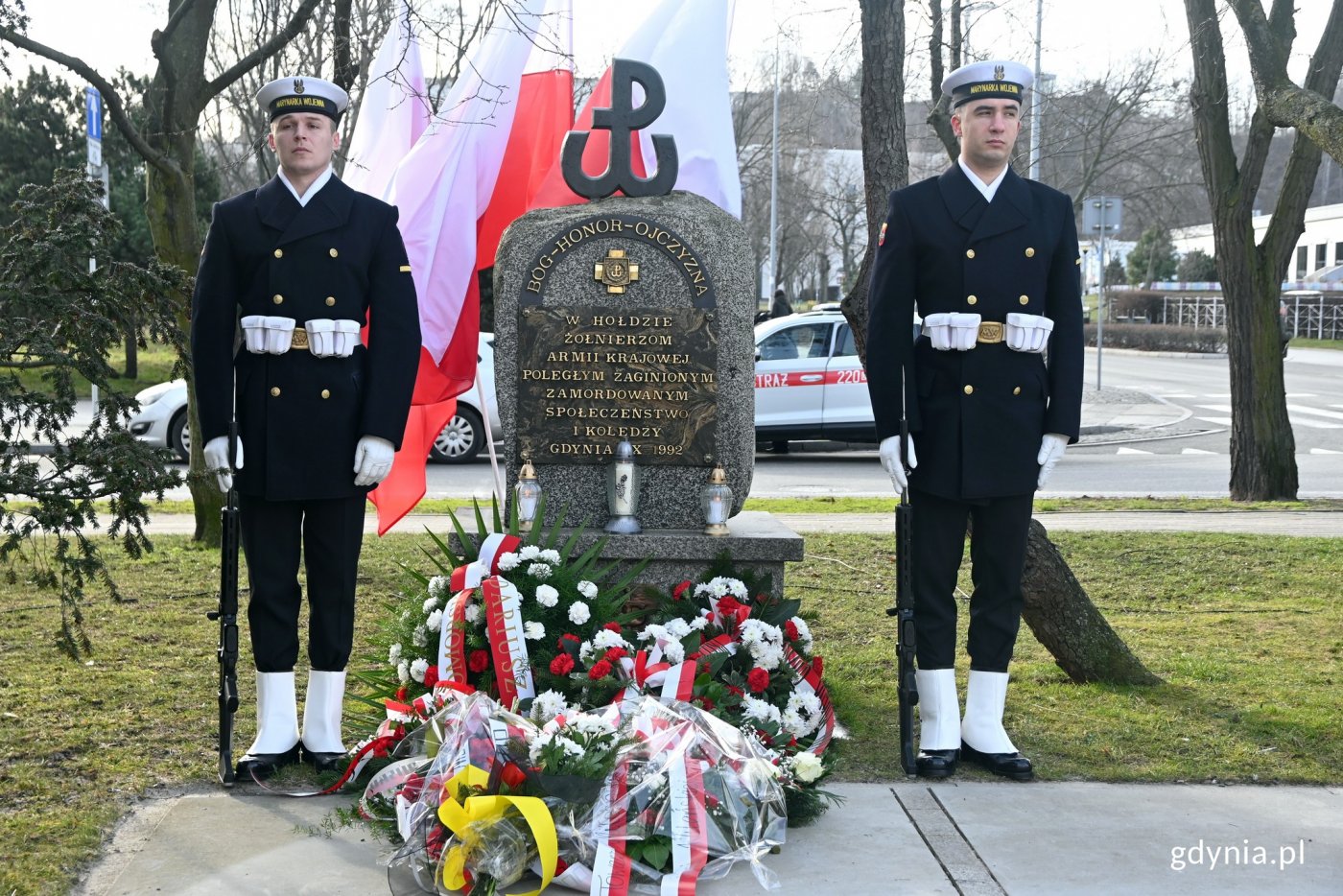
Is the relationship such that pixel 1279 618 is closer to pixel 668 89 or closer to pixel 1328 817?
pixel 1328 817

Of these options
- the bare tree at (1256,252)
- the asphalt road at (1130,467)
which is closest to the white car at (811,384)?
the asphalt road at (1130,467)

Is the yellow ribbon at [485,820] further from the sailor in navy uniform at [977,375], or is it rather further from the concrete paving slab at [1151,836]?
the sailor in navy uniform at [977,375]

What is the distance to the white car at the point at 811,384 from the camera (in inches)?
604

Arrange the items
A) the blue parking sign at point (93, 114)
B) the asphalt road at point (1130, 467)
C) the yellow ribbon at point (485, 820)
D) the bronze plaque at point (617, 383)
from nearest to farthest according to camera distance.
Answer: the yellow ribbon at point (485, 820), the bronze plaque at point (617, 383), the blue parking sign at point (93, 114), the asphalt road at point (1130, 467)

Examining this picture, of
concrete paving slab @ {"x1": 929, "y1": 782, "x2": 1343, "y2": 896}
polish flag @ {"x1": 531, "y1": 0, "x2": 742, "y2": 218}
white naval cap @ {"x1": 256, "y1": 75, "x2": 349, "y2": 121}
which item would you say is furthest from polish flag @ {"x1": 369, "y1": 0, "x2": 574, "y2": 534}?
concrete paving slab @ {"x1": 929, "y1": 782, "x2": 1343, "y2": 896}

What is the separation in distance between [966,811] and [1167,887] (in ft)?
2.32

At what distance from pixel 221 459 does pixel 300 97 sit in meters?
1.16

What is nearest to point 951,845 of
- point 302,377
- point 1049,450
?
point 1049,450

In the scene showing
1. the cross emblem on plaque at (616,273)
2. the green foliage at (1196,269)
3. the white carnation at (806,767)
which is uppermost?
the green foliage at (1196,269)

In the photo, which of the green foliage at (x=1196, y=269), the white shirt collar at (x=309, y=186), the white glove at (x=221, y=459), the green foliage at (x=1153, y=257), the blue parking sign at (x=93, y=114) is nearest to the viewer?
the white glove at (x=221, y=459)

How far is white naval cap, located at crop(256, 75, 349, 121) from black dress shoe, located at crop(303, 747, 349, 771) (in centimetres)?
203

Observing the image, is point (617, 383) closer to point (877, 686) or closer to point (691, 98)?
point (877, 686)

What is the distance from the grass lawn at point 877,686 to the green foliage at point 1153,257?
184ft

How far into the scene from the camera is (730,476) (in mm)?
5574
